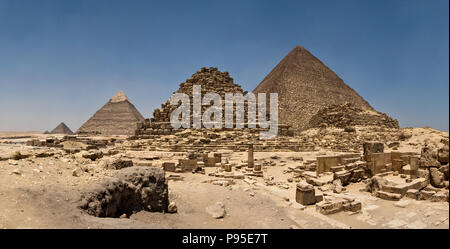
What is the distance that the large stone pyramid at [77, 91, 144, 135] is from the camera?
6719 cm

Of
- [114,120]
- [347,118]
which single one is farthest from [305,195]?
[114,120]

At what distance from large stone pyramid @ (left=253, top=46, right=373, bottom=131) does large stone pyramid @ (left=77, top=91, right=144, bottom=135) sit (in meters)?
30.6

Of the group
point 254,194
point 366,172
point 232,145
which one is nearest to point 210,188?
point 254,194

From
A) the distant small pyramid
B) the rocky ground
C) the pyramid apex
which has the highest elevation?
the pyramid apex

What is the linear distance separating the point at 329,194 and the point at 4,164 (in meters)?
6.94

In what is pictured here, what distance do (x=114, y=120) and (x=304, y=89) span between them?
43742 millimetres

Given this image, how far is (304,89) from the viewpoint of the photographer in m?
58.0

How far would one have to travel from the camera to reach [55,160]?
18.5ft

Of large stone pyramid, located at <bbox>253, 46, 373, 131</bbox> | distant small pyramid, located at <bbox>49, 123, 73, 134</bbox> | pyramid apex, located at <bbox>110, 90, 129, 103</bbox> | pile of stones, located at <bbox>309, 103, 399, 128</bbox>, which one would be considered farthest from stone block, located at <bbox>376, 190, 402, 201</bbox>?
distant small pyramid, located at <bbox>49, 123, 73, 134</bbox>

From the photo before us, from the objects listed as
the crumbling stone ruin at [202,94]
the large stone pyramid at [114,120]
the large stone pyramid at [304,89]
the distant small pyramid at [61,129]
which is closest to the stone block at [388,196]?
the crumbling stone ruin at [202,94]

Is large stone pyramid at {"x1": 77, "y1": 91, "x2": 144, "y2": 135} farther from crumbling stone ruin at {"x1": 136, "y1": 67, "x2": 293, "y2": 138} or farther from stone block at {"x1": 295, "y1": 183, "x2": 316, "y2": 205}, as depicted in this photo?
stone block at {"x1": 295, "y1": 183, "x2": 316, "y2": 205}

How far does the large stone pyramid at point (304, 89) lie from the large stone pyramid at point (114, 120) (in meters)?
30.6

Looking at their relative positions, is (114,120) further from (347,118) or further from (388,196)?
(388,196)
